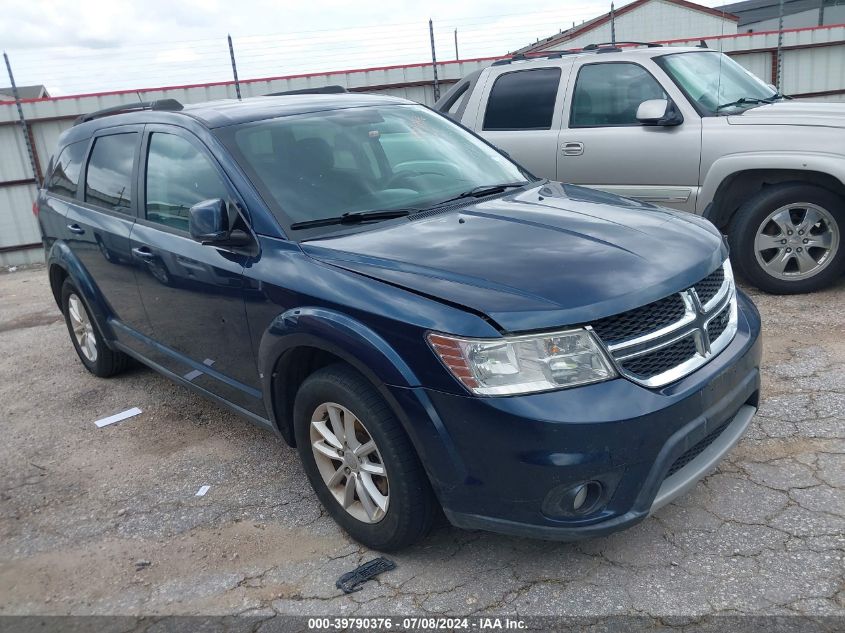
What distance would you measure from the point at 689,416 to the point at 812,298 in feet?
11.9

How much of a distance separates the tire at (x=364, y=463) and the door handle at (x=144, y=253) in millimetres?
1380

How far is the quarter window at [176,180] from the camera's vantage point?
11.6 ft

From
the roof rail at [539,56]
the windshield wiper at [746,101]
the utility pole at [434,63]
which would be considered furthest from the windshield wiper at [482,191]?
the utility pole at [434,63]

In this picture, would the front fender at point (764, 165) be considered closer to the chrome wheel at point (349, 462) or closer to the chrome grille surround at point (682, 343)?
the chrome grille surround at point (682, 343)

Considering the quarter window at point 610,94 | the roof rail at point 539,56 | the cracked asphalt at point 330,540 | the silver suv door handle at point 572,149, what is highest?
the roof rail at point 539,56

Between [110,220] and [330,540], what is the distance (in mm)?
2401

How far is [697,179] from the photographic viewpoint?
5801 mm

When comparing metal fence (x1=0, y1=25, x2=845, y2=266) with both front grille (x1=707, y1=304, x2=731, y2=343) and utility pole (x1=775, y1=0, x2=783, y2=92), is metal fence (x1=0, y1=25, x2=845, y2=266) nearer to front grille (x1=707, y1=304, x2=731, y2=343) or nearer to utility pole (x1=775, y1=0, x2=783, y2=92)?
utility pole (x1=775, y1=0, x2=783, y2=92)

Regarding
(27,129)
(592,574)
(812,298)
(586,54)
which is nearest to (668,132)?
(586,54)

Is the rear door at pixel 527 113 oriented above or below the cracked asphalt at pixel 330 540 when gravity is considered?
above

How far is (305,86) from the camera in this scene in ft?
40.0

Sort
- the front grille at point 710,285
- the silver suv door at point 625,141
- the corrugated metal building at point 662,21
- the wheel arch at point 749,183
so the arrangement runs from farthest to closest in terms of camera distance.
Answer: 1. the corrugated metal building at point 662,21
2. the silver suv door at point 625,141
3. the wheel arch at point 749,183
4. the front grille at point 710,285

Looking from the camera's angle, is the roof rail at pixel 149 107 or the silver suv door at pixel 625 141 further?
the silver suv door at pixel 625 141

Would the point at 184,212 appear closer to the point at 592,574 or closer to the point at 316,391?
the point at 316,391
